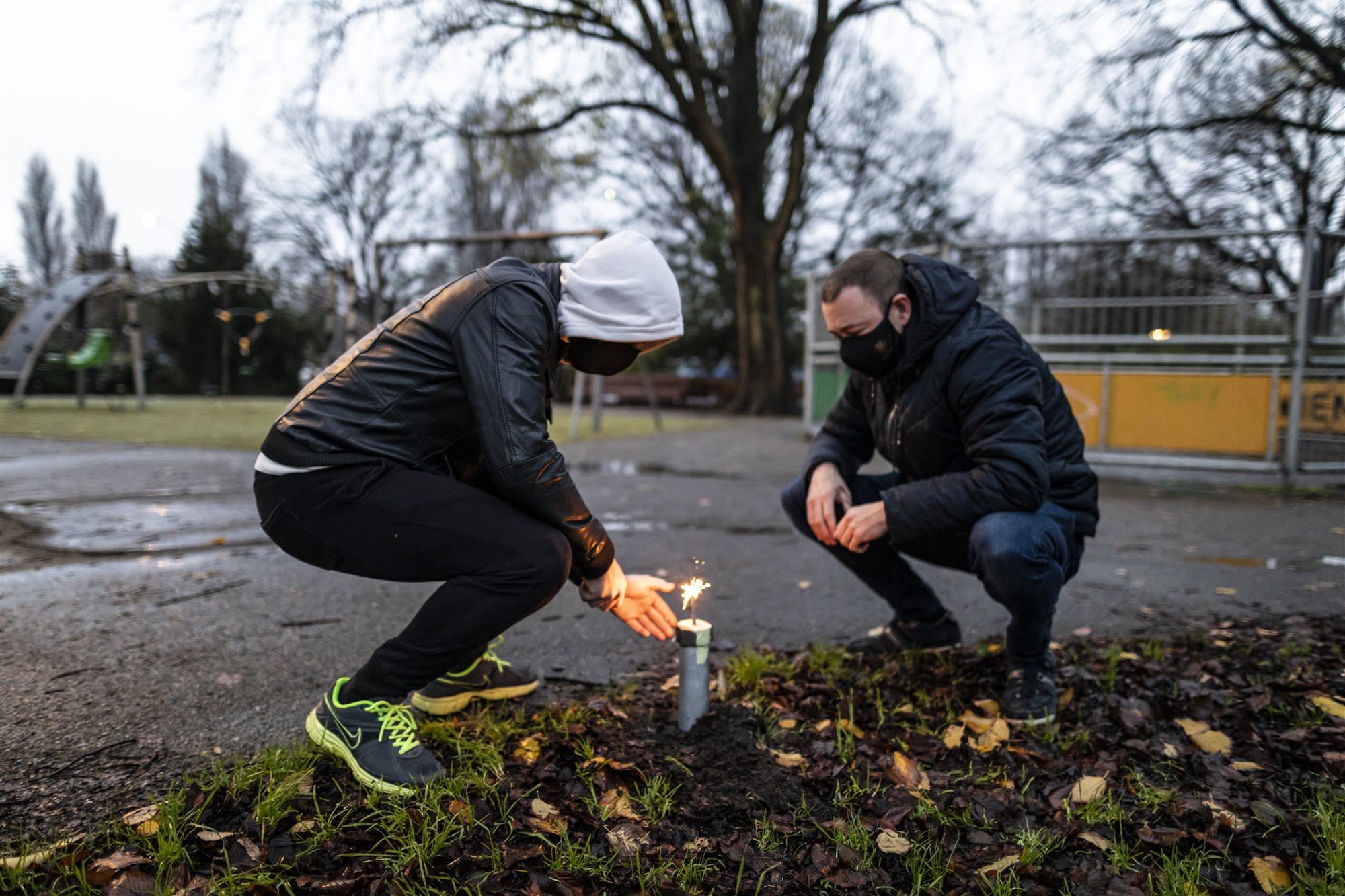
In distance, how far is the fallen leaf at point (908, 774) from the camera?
2180mm

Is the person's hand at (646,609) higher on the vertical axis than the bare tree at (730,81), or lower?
lower

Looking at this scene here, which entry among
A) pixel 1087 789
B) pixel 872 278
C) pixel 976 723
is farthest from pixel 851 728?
pixel 872 278

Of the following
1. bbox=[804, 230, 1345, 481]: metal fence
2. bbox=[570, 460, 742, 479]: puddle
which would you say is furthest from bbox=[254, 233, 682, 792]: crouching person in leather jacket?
bbox=[804, 230, 1345, 481]: metal fence

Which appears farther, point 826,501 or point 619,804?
point 826,501

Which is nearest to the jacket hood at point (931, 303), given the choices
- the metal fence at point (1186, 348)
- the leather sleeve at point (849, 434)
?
the leather sleeve at point (849, 434)

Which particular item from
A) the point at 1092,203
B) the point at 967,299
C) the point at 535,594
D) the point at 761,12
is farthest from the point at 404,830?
the point at 1092,203

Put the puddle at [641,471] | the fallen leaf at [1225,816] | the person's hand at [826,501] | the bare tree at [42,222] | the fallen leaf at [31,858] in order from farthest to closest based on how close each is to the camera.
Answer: the bare tree at [42,222] < the puddle at [641,471] < the person's hand at [826,501] < the fallen leaf at [1225,816] < the fallen leaf at [31,858]

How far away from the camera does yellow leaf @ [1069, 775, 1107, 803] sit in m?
2.10

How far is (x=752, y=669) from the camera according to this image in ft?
9.20

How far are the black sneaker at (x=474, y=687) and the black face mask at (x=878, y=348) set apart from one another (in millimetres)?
1501

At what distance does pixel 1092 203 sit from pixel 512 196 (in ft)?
70.2

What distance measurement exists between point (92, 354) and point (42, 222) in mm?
36869

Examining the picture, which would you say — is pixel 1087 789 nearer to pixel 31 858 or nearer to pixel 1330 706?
pixel 1330 706

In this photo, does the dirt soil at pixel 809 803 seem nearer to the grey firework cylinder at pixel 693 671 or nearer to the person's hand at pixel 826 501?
the grey firework cylinder at pixel 693 671
